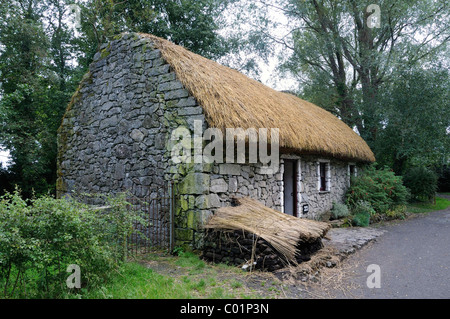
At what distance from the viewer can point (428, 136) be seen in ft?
43.1

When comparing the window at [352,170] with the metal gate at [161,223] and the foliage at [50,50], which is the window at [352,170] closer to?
the foliage at [50,50]

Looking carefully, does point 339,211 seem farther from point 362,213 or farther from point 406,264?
point 406,264

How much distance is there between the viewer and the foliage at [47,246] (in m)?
3.42

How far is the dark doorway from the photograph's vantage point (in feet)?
30.0

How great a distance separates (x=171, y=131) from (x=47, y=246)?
10.7ft

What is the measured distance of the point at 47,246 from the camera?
11.7ft

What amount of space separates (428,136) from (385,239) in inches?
292

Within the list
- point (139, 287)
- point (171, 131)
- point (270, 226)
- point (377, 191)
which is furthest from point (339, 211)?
point (139, 287)

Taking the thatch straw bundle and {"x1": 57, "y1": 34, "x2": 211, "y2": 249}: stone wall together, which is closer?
the thatch straw bundle

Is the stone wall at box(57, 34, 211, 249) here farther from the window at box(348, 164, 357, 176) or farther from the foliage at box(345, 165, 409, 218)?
the window at box(348, 164, 357, 176)

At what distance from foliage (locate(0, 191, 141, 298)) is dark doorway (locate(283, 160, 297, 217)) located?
615 centimetres

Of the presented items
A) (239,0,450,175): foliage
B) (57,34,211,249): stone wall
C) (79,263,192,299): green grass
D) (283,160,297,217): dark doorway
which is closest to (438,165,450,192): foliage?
(239,0,450,175): foliage
